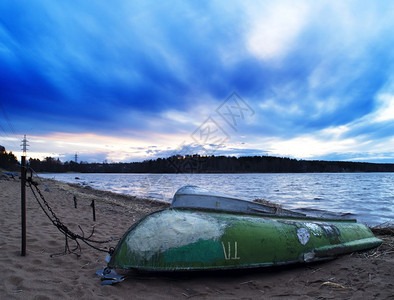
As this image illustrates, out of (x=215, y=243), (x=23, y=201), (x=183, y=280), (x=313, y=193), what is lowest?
(x=313, y=193)

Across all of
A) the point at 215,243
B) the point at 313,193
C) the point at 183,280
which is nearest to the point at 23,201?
the point at 183,280

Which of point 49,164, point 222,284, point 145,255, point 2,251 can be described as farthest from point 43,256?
point 49,164

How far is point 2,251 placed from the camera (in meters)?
3.62

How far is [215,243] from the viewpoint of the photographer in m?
3.26

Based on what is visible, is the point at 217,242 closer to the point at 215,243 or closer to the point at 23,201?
the point at 215,243

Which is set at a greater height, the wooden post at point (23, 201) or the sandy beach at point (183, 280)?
the wooden post at point (23, 201)

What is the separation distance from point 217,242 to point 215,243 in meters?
0.03

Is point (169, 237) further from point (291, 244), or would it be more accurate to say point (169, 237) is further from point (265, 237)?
point (291, 244)

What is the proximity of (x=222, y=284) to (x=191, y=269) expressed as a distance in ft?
1.55

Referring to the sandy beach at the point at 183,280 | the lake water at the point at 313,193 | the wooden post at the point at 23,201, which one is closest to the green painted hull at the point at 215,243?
the sandy beach at the point at 183,280

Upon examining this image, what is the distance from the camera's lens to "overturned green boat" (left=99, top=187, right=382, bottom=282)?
10.2 feet

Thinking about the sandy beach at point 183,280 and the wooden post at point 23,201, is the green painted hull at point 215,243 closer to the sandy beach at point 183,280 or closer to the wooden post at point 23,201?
the sandy beach at point 183,280

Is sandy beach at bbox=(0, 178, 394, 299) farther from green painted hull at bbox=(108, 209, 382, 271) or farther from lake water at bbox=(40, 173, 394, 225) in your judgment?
A: lake water at bbox=(40, 173, 394, 225)

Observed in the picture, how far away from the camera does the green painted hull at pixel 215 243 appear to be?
122 inches
